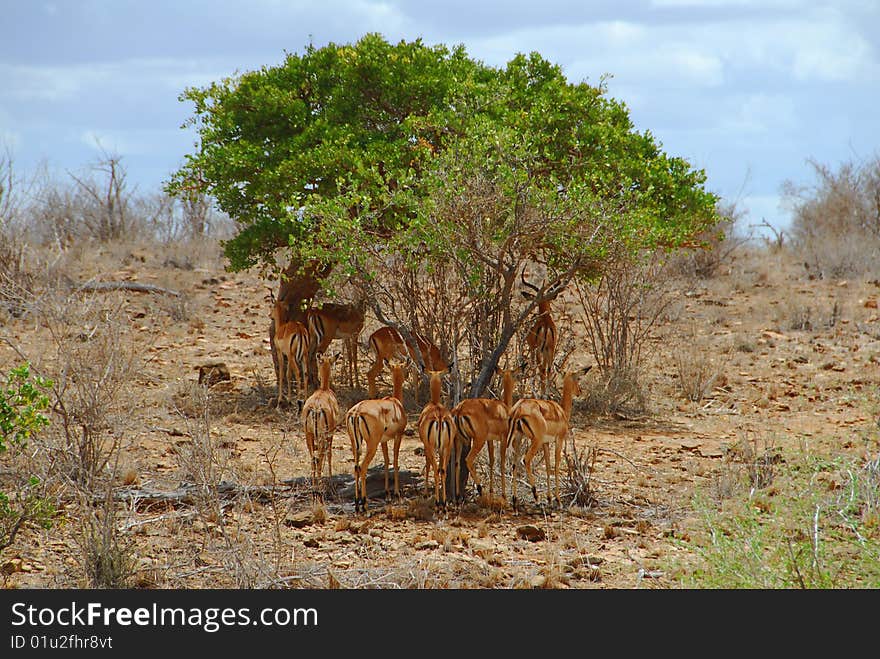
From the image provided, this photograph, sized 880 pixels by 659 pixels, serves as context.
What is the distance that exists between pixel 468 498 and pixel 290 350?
14.5 feet

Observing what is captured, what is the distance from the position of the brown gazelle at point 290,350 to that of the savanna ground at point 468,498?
379 mm

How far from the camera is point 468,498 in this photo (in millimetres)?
8633

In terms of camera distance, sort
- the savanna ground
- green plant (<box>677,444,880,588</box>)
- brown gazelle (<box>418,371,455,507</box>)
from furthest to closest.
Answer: brown gazelle (<box>418,371,455,507</box>) → the savanna ground → green plant (<box>677,444,880,588</box>)

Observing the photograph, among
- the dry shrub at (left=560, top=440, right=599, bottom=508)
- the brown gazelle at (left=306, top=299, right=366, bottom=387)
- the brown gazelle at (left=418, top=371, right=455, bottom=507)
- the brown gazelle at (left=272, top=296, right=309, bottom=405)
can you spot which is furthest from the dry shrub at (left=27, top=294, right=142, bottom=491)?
the brown gazelle at (left=306, top=299, right=366, bottom=387)

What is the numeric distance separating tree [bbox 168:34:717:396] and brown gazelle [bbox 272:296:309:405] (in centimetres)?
94

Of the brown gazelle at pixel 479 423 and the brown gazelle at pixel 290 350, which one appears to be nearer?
the brown gazelle at pixel 479 423

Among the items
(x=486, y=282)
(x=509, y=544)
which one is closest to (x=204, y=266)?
(x=486, y=282)

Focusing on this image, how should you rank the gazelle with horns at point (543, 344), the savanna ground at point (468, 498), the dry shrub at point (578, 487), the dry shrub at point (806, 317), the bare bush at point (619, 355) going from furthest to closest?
the dry shrub at point (806, 317), the bare bush at point (619, 355), the gazelle with horns at point (543, 344), the dry shrub at point (578, 487), the savanna ground at point (468, 498)

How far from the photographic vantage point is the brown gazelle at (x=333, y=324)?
1299 cm

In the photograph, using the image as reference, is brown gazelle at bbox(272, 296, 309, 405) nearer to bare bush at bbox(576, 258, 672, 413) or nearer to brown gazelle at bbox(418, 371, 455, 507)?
bare bush at bbox(576, 258, 672, 413)

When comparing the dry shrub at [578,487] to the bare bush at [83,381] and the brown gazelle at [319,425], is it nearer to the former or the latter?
the brown gazelle at [319,425]

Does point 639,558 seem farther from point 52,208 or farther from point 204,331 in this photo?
point 52,208

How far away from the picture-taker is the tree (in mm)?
8383

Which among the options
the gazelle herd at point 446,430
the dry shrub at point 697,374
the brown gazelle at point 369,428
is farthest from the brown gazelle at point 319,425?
the dry shrub at point 697,374
